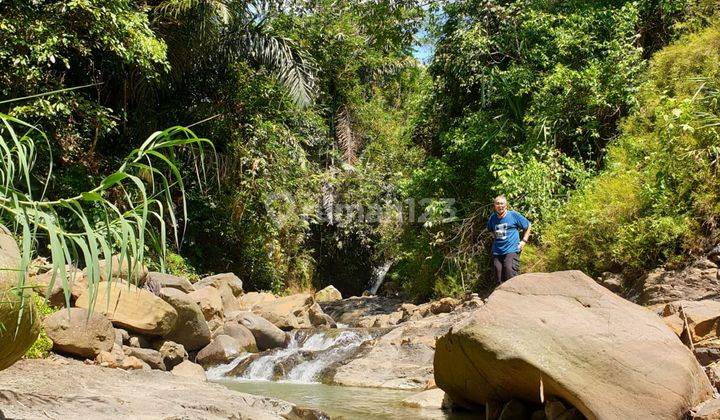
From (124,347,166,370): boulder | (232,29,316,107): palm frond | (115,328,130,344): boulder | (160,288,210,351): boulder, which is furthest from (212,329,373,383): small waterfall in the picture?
(232,29,316,107): palm frond

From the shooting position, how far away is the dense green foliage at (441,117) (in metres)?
9.74

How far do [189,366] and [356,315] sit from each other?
7.17m

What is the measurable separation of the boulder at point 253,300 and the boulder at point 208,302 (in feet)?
7.88

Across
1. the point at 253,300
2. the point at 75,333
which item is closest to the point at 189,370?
the point at 75,333

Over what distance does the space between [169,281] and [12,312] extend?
25.9 feet

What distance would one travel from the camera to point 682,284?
26.8 ft

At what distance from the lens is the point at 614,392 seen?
507cm

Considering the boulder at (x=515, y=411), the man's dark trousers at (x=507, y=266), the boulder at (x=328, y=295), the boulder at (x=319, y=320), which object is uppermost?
the man's dark trousers at (x=507, y=266)

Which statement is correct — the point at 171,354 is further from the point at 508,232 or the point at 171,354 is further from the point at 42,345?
the point at 508,232

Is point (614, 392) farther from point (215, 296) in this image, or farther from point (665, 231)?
point (215, 296)

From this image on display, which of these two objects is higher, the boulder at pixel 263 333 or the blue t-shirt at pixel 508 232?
the blue t-shirt at pixel 508 232

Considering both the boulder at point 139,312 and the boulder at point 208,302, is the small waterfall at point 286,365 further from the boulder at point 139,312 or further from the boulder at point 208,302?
the boulder at point 208,302

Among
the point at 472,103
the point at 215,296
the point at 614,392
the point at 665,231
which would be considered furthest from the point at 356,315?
the point at 614,392

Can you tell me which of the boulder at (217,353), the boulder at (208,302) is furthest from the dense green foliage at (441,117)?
the boulder at (217,353)
